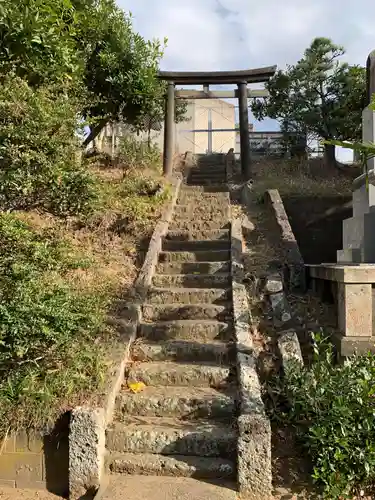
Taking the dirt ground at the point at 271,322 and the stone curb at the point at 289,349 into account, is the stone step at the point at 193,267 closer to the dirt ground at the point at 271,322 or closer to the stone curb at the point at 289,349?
the dirt ground at the point at 271,322

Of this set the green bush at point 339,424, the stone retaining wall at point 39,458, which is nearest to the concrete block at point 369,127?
the green bush at point 339,424

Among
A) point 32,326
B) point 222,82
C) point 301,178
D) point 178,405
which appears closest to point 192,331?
point 178,405

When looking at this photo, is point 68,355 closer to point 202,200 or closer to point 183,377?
point 183,377

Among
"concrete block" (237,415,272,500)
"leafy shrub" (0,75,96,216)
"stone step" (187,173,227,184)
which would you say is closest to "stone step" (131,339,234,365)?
"concrete block" (237,415,272,500)

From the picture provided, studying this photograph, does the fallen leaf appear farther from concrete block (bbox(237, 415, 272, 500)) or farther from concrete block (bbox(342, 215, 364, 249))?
concrete block (bbox(342, 215, 364, 249))

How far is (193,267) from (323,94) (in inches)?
341

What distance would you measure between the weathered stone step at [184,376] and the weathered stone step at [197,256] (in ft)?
8.08

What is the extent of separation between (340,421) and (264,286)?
105 inches

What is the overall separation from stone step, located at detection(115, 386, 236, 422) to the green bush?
64 cm

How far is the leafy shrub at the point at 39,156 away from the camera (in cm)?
418

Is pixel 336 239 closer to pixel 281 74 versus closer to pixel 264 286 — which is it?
pixel 264 286

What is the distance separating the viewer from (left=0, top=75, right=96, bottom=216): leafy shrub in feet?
13.7

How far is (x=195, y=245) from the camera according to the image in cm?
745

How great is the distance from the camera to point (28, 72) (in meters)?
6.18
